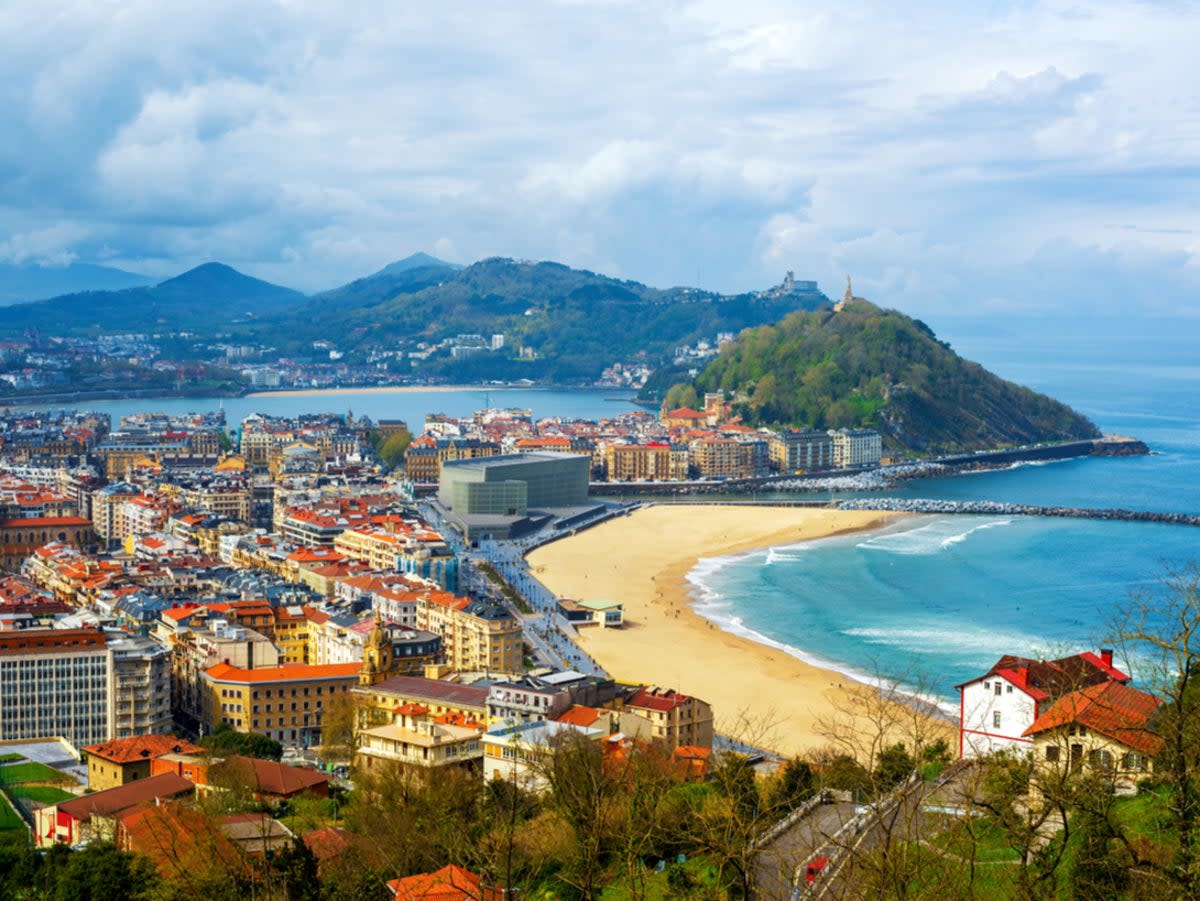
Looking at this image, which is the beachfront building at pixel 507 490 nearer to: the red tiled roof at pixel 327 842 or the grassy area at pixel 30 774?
the grassy area at pixel 30 774

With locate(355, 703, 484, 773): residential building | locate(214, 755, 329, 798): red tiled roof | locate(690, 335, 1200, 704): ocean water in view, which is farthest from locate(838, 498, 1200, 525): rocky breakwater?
locate(214, 755, 329, 798): red tiled roof

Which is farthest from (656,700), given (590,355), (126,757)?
(590,355)

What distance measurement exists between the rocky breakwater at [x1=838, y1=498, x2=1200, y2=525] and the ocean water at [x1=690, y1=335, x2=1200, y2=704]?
0.95 meters

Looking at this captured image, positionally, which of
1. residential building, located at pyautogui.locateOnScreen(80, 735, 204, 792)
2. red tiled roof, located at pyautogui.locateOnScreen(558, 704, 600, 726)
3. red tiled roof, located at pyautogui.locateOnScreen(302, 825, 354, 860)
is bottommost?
Result: residential building, located at pyautogui.locateOnScreen(80, 735, 204, 792)

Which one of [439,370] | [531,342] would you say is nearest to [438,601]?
[439,370]

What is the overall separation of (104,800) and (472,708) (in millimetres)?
4985

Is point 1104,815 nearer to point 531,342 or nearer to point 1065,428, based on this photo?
point 1065,428

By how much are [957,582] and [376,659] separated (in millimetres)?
16692

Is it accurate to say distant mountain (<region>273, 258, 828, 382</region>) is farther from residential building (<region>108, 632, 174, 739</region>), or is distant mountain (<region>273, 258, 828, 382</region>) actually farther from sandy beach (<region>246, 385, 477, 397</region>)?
residential building (<region>108, 632, 174, 739</region>)

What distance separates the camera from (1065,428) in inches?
3051

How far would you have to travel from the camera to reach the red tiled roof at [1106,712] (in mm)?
9203

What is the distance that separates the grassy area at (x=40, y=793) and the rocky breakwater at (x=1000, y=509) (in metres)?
35.4

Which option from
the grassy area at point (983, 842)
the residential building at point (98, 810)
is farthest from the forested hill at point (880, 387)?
the grassy area at point (983, 842)

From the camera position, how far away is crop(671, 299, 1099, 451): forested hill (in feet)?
253
